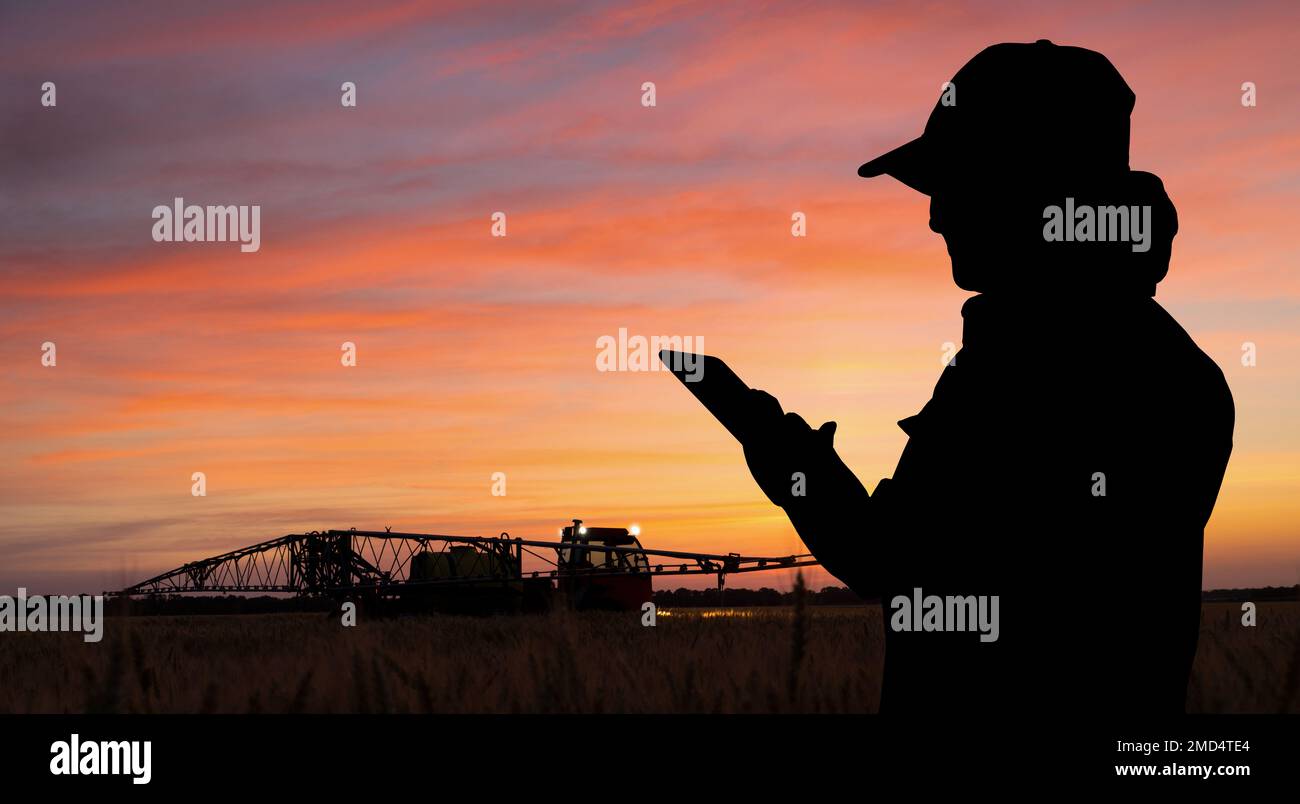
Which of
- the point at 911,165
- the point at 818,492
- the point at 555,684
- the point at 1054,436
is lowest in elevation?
the point at 555,684

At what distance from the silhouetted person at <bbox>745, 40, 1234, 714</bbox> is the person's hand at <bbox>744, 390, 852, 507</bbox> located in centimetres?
21

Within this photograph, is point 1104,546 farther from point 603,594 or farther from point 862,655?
point 603,594

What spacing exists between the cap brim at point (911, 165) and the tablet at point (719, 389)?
1.95 ft

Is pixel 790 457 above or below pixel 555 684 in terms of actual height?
above

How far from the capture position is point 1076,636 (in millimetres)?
2025

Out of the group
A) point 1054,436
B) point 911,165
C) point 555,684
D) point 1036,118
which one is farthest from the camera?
point 555,684

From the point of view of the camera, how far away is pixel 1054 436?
6.78ft

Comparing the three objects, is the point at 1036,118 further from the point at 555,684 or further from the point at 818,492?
the point at 555,684

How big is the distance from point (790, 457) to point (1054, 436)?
66 centimetres

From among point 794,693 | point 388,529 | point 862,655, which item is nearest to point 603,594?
point 388,529

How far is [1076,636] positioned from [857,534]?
0.53 metres

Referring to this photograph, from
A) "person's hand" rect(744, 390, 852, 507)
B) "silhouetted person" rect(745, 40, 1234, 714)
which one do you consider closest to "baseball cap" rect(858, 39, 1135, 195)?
"silhouetted person" rect(745, 40, 1234, 714)

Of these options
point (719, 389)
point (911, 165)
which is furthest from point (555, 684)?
point (911, 165)
